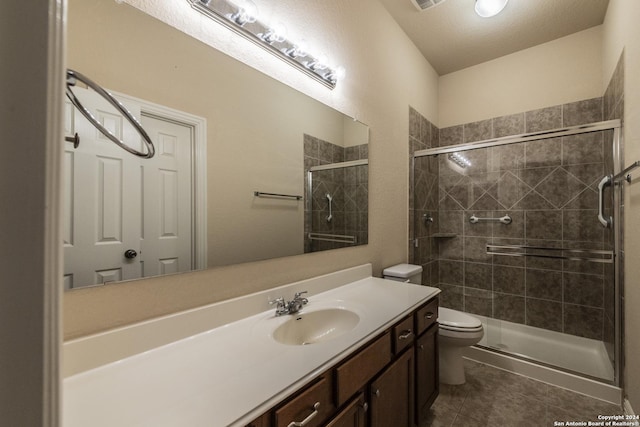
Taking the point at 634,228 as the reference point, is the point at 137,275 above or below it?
below

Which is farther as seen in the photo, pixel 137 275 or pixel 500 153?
pixel 500 153

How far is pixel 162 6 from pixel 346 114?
1.10 metres

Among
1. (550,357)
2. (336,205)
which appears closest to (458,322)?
(550,357)

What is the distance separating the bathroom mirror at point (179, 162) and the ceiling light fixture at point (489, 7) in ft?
5.36

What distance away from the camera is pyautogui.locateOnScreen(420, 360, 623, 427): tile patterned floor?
161 cm

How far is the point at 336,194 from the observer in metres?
1.72

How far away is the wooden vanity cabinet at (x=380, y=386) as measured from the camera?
75cm

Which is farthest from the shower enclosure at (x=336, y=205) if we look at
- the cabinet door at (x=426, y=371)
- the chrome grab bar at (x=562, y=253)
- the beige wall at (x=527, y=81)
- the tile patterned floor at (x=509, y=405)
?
the beige wall at (x=527, y=81)

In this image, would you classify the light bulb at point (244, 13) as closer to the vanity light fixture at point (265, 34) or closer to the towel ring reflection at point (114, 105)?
the vanity light fixture at point (265, 34)

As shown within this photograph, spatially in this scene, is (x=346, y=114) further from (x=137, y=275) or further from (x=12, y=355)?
(x=12, y=355)

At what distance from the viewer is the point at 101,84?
0.83m

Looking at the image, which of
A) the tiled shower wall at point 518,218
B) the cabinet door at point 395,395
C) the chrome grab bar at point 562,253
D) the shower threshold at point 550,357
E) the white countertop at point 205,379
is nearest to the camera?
the white countertop at point 205,379

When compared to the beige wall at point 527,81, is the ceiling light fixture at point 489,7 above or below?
above

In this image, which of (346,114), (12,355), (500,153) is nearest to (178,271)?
(12,355)
